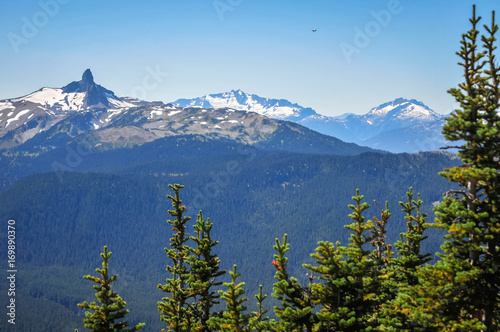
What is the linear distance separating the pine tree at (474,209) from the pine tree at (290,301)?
709 centimetres

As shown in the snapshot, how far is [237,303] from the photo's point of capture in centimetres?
2356

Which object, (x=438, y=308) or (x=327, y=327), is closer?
(x=438, y=308)

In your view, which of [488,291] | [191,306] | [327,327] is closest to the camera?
[488,291]

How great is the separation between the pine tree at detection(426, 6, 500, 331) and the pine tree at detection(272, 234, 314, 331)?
7095mm

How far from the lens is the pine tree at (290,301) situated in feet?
76.0

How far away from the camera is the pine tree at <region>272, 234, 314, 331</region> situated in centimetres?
2316

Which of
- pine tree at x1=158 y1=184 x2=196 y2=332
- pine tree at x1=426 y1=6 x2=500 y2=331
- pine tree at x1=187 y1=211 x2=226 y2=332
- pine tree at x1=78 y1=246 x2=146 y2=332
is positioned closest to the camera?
pine tree at x1=426 y1=6 x2=500 y2=331

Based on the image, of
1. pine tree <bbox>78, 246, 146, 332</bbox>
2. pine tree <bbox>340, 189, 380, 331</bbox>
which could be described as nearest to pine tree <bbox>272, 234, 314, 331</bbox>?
pine tree <bbox>340, 189, 380, 331</bbox>

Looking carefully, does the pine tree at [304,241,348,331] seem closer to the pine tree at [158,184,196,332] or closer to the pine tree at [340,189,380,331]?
the pine tree at [340,189,380,331]

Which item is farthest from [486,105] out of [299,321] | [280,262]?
[299,321]

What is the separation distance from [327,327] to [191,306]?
40.6 feet

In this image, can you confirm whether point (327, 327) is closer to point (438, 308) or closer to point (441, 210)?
point (438, 308)

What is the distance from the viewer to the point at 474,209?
23.0 m

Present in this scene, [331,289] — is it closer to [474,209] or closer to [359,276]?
[359,276]
